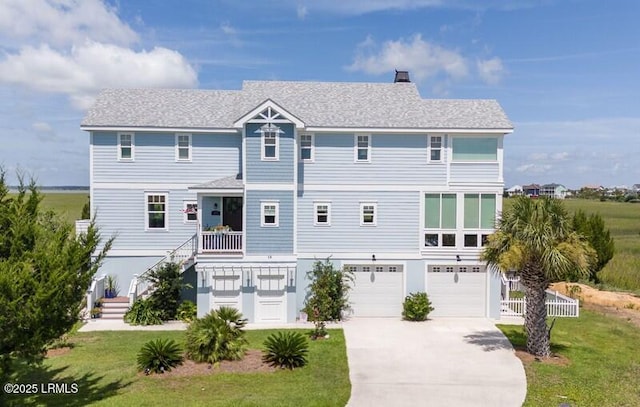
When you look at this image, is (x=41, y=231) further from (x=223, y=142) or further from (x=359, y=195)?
(x=359, y=195)

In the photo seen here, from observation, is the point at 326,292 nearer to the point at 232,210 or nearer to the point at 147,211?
the point at 232,210

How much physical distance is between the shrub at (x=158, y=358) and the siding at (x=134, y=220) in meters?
8.02

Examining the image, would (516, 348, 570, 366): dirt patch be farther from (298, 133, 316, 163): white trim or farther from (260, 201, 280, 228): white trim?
(298, 133, 316, 163): white trim

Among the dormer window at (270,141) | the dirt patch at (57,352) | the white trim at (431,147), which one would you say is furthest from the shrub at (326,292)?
the dirt patch at (57,352)

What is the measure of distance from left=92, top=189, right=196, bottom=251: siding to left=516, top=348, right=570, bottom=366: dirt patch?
1446 cm

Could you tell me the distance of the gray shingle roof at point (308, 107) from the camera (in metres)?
20.4

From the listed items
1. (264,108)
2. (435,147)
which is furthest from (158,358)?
(435,147)

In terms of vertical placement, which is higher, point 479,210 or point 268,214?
point 479,210

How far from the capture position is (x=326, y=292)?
19.0m

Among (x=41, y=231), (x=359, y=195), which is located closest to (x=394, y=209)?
(x=359, y=195)

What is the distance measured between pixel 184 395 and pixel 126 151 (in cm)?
1285

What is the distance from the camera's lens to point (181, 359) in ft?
45.4

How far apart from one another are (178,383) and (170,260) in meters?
8.51

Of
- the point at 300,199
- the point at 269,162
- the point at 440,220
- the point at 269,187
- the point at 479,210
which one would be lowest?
the point at 440,220
